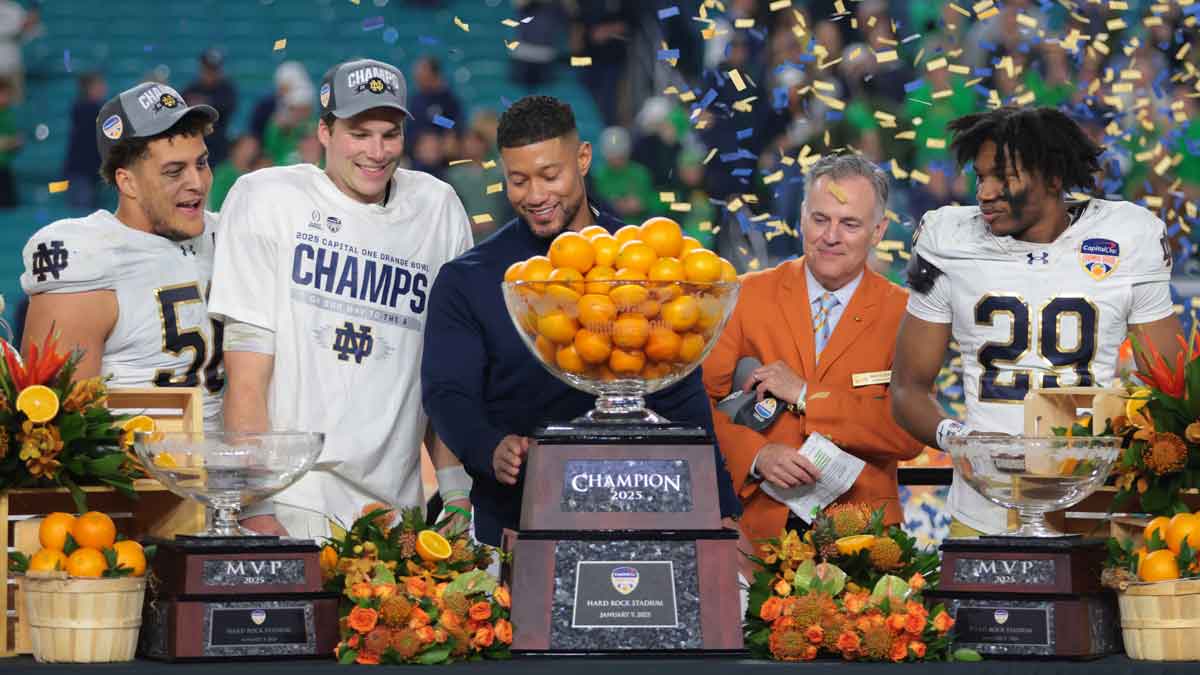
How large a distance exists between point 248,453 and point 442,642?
37 centimetres

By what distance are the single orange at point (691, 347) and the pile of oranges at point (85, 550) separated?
812mm

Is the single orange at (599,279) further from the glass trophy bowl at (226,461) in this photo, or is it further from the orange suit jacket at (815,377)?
the orange suit jacket at (815,377)

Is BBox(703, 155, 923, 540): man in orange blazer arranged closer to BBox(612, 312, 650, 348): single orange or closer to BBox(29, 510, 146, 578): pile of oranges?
BBox(612, 312, 650, 348): single orange

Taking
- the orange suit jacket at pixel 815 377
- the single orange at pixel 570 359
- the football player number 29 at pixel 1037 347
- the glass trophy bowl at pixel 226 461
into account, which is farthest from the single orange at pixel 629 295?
the football player number 29 at pixel 1037 347

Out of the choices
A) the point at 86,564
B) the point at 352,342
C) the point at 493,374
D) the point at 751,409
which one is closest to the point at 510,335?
the point at 493,374

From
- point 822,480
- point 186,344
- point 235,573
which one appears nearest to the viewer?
point 235,573

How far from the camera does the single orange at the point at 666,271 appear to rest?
238 cm

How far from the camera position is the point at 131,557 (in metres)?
2.37

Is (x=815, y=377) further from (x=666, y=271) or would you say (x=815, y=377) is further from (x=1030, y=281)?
(x=666, y=271)

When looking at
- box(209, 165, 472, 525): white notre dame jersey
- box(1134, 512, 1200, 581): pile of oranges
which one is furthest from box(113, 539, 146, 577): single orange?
box(1134, 512, 1200, 581): pile of oranges

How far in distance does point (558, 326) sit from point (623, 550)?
326 mm

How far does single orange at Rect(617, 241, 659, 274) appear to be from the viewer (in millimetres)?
2387

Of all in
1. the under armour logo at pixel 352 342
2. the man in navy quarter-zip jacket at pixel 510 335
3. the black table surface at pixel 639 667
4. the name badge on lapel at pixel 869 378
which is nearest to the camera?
the black table surface at pixel 639 667

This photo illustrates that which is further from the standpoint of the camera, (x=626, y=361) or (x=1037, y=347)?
(x=1037, y=347)
